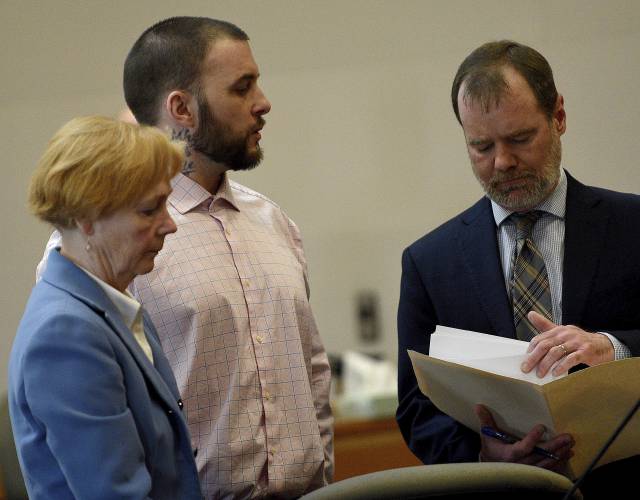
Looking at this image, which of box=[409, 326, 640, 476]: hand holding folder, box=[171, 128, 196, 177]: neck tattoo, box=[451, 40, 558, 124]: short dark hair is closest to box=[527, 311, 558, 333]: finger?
box=[409, 326, 640, 476]: hand holding folder

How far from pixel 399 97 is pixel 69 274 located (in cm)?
330

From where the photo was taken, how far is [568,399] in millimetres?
1744

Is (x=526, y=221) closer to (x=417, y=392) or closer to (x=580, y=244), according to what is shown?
(x=580, y=244)

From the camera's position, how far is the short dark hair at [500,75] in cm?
215

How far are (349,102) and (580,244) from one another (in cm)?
272

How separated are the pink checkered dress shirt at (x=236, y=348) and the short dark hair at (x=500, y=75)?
1.91 feet

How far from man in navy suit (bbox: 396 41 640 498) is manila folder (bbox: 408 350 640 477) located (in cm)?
8

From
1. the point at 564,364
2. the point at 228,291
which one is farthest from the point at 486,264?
the point at 228,291

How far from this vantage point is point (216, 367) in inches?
79.8

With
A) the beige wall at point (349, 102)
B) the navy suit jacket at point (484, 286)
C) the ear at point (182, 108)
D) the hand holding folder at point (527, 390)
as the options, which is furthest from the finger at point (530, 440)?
the beige wall at point (349, 102)

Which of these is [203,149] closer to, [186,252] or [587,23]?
[186,252]

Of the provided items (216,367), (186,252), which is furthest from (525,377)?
(186,252)

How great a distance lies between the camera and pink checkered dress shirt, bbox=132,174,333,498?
2.00 m

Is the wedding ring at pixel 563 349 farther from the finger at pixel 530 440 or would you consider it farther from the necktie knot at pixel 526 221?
the necktie knot at pixel 526 221
